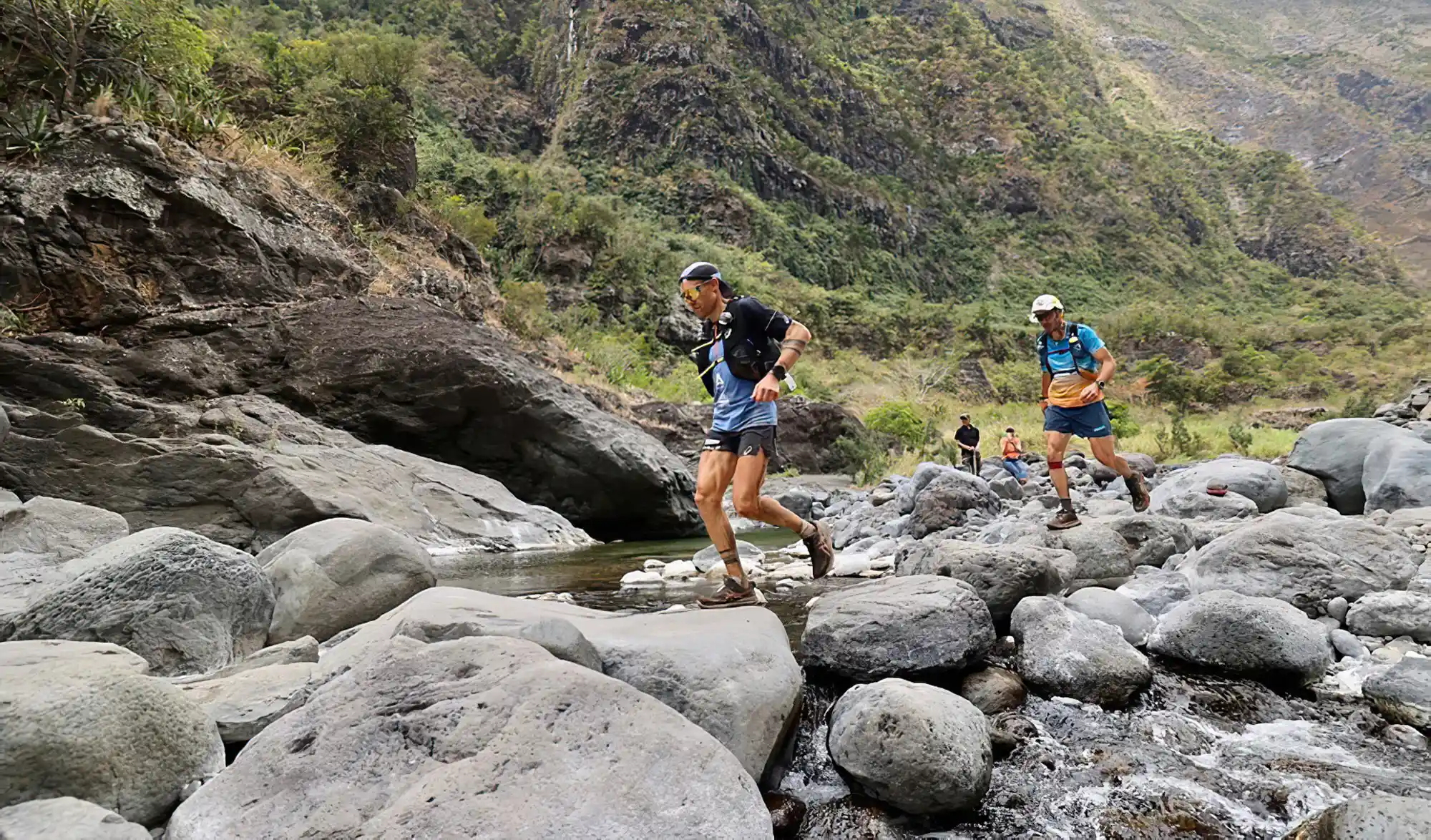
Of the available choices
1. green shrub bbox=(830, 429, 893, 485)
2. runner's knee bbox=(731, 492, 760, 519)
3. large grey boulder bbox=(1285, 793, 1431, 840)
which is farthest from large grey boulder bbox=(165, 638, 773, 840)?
green shrub bbox=(830, 429, 893, 485)

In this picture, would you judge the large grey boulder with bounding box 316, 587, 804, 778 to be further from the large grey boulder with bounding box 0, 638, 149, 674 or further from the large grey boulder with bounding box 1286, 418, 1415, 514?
the large grey boulder with bounding box 1286, 418, 1415, 514

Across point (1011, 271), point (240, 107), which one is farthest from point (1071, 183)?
point (240, 107)

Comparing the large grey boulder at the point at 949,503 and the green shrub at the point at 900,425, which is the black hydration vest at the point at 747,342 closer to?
the large grey boulder at the point at 949,503

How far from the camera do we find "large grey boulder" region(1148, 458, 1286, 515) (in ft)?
24.7

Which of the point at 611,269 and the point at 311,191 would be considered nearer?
the point at 311,191

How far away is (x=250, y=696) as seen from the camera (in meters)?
2.89

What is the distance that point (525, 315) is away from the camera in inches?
815

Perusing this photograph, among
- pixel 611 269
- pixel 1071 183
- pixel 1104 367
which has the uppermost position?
pixel 1071 183

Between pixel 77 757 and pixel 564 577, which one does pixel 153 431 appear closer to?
pixel 564 577

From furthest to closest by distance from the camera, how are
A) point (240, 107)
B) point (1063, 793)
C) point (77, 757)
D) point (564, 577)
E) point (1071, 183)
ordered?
1. point (1071, 183)
2. point (240, 107)
3. point (564, 577)
4. point (1063, 793)
5. point (77, 757)

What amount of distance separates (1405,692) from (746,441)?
3161 mm

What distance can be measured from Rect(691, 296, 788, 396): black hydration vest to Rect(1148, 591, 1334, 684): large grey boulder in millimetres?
2595

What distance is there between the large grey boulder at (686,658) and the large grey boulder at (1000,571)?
153cm

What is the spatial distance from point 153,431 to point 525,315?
12920mm
